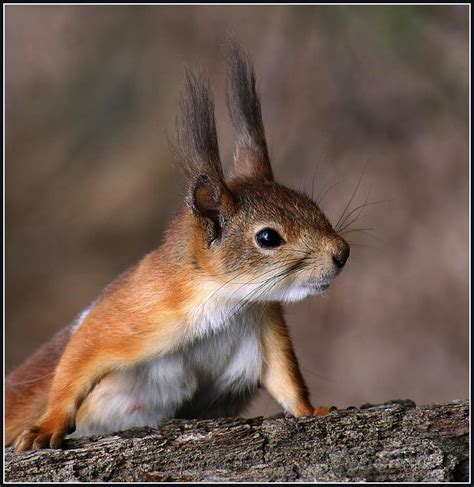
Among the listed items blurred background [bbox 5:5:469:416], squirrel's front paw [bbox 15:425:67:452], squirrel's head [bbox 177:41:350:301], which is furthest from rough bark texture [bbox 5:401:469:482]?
blurred background [bbox 5:5:469:416]

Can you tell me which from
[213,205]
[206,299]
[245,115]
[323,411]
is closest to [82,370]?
[206,299]

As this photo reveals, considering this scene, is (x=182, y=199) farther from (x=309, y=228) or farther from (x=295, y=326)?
(x=295, y=326)

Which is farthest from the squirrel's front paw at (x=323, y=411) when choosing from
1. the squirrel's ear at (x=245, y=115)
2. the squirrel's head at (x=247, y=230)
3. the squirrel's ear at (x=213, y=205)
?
the squirrel's ear at (x=245, y=115)

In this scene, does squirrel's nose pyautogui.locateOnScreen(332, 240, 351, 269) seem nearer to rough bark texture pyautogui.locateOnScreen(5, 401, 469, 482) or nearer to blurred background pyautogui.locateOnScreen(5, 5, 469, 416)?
rough bark texture pyautogui.locateOnScreen(5, 401, 469, 482)

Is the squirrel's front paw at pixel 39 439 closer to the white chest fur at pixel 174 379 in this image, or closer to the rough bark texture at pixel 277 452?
the rough bark texture at pixel 277 452

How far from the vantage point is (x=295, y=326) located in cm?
822

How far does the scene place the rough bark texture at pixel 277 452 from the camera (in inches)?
118

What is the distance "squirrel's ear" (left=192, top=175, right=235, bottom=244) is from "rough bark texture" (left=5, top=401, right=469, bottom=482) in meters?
0.79

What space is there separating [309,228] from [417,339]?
4.35 meters

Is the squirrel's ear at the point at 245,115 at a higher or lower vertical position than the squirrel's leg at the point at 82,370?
higher

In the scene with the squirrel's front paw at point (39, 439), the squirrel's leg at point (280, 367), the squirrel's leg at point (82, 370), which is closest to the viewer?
the squirrel's front paw at point (39, 439)

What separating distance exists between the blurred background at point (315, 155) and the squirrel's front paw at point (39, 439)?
143 inches

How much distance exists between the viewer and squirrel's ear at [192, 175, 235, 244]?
3.35 m

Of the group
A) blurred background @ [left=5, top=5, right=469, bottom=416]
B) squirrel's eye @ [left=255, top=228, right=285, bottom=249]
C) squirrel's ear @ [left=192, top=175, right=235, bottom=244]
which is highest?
blurred background @ [left=5, top=5, right=469, bottom=416]
